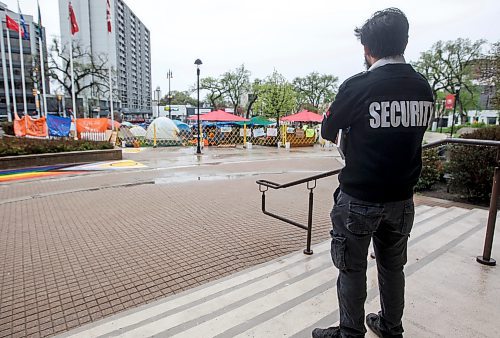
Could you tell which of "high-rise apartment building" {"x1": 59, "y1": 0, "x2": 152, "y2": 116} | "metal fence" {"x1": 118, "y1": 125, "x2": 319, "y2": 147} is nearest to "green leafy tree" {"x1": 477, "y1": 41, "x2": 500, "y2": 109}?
"metal fence" {"x1": 118, "y1": 125, "x2": 319, "y2": 147}

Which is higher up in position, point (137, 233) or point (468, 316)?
point (468, 316)

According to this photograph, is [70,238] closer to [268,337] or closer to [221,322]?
[221,322]

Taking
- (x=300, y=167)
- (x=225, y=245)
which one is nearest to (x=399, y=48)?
(x=225, y=245)

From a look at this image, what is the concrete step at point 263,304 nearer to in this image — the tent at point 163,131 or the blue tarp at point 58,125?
the blue tarp at point 58,125

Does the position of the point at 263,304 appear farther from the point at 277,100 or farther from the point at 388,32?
the point at 277,100

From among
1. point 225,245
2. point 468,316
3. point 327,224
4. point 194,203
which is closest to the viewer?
point 468,316

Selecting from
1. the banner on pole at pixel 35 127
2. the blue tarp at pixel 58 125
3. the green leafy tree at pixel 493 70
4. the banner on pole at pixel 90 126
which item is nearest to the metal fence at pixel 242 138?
the banner on pole at pixel 90 126

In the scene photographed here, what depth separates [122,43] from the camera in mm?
98750

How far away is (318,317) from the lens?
89.7 inches

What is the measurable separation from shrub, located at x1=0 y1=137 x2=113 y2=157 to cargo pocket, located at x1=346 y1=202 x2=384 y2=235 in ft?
42.0

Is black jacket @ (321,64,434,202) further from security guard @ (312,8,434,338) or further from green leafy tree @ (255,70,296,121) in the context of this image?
green leafy tree @ (255,70,296,121)

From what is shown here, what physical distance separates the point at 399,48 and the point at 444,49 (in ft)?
160

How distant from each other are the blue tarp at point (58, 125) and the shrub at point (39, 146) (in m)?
3.51

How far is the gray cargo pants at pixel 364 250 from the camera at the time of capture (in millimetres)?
1703
